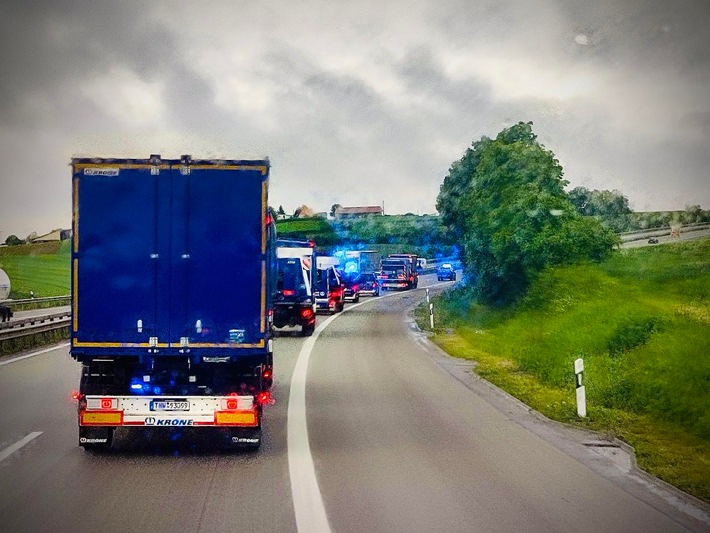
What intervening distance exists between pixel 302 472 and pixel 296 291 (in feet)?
71.2

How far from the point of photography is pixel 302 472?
9.47 metres

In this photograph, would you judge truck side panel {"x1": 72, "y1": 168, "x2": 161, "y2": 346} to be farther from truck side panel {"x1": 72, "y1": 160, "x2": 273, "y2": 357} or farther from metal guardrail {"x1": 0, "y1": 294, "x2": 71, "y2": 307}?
metal guardrail {"x1": 0, "y1": 294, "x2": 71, "y2": 307}

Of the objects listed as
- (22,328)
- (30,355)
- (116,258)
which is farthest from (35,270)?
(116,258)

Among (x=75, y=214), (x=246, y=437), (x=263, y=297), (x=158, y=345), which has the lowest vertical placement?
(x=246, y=437)

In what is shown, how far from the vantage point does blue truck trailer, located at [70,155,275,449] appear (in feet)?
34.0

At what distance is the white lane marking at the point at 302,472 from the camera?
24.5 ft

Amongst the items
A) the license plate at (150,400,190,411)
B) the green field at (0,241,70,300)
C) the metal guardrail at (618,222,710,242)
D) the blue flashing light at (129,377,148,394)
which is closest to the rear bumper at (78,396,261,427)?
the license plate at (150,400,190,411)

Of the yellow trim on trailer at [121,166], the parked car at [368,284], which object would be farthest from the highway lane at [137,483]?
the parked car at [368,284]

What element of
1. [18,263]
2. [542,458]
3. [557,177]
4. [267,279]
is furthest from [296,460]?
[18,263]

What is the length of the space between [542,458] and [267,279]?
395cm

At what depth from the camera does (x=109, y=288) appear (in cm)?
1044

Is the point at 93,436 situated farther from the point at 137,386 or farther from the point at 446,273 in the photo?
the point at 446,273

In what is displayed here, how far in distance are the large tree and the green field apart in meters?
27.8

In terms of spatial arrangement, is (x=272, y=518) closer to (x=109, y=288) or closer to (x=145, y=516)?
(x=145, y=516)
